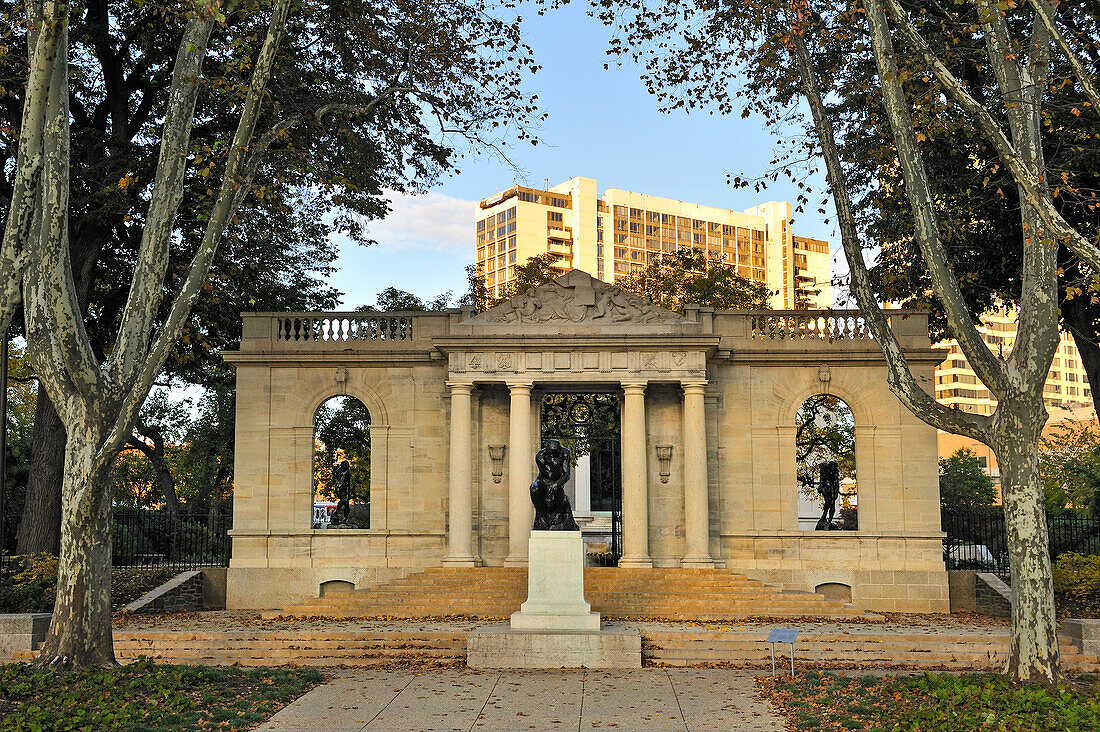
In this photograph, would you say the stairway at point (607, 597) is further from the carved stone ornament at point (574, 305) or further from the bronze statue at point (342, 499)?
the carved stone ornament at point (574, 305)

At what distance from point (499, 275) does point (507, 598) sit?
9779 centimetres

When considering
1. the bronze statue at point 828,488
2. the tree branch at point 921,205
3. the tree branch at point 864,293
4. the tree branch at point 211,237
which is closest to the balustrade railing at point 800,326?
the bronze statue at point 828,488

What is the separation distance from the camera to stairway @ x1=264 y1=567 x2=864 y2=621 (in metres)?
22.9

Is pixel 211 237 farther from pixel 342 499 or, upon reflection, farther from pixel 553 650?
pixel 342 499

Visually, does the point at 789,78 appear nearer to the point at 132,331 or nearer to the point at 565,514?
the point at 565,514

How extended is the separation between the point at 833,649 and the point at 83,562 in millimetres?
12529

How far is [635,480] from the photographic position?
25.3 m

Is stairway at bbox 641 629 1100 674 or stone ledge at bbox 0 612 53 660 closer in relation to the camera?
stone ledge at bbox 0 612 53 660

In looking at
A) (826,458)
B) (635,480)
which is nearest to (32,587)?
(635,480)

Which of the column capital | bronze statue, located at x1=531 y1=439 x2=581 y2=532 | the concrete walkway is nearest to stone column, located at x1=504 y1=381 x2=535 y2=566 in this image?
the column capital

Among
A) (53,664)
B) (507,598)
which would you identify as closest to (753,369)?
(507,598)

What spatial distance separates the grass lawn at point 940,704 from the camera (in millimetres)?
12039

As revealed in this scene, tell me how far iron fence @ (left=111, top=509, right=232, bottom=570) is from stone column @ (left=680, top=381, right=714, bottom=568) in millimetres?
11916

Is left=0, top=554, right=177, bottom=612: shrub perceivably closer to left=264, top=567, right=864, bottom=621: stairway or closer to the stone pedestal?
left=264, top=567, right=864, bottom=621: stairway
